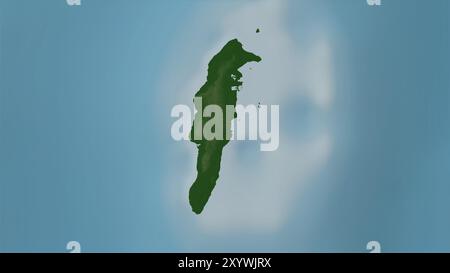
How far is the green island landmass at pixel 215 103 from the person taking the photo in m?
3.54

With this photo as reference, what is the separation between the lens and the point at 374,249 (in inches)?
Answer: 140

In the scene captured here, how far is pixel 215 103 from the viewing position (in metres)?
3.58

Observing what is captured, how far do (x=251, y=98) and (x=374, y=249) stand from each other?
4.02ft

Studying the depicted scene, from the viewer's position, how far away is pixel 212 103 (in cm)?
358

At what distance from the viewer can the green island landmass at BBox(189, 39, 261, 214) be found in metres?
3.54
